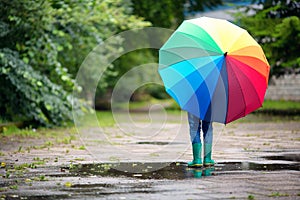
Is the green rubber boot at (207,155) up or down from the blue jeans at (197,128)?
down

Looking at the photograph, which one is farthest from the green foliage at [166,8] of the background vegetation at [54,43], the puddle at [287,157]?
the puddle at [287,157]

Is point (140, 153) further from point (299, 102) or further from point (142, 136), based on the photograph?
point (299, 102)

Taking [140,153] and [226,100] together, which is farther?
[140,153]

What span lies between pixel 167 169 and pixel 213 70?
56.1 inches

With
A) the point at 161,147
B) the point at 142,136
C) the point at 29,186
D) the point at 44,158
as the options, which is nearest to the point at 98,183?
the point at 29,186

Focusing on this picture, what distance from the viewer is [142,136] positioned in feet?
52.4

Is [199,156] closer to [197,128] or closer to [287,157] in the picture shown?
[197,128]

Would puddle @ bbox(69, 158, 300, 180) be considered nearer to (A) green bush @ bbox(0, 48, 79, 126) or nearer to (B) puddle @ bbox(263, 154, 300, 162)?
(B) puddle @ bbox(263, 154, 300, 162)

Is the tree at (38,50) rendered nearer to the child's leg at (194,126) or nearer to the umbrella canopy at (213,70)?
the child's leg at (194,126)

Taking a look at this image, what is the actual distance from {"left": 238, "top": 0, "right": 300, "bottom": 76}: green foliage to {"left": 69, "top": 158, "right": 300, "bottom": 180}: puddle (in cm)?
1140

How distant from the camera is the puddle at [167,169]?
8156 mm

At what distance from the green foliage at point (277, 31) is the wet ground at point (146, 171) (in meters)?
7.17

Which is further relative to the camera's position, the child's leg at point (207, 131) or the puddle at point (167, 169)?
the child's leg at point (207, 131)

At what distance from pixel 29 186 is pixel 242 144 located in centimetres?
643
